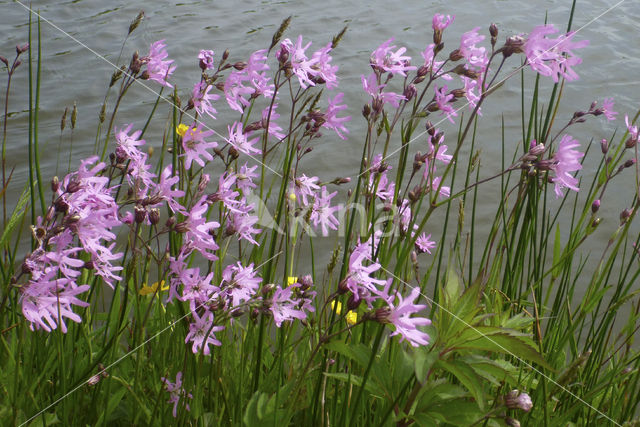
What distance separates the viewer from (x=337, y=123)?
197 cm

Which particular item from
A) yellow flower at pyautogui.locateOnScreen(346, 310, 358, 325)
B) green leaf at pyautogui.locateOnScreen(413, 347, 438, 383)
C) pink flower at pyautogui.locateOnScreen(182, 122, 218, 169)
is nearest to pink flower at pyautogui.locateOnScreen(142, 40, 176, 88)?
pink flower at pyautogui.locateOnScreen(182, 122, 218, 169)

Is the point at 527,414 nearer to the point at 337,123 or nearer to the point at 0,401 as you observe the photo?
the point at 337,123

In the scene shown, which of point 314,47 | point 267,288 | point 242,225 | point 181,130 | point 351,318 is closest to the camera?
point 267,288


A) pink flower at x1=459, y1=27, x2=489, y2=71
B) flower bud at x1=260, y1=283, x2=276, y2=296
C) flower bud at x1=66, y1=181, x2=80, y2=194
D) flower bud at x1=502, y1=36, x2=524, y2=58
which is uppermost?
flower bud at x1=502, y1=36, x2=524, y2=58

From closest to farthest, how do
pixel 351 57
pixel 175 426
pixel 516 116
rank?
1. pixel 175 426
2. pixel 516 116
3. pixel 351 57

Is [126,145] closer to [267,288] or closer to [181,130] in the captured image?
[181,130]

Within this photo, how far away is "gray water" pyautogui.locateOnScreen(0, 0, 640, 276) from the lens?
5461 mm

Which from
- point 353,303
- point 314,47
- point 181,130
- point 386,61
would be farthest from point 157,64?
point 314,47

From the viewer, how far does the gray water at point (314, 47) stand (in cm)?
546

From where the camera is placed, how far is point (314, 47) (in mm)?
7301

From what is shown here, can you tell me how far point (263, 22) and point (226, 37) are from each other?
597 mm

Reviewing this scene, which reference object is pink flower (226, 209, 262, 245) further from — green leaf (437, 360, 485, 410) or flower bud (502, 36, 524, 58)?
flower bud (502, 36, 524, 58)

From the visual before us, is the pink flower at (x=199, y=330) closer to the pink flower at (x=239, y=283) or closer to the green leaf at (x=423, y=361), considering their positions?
the pink flower at (x=239, y=283)

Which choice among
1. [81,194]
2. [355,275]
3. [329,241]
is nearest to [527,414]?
[355,275]
